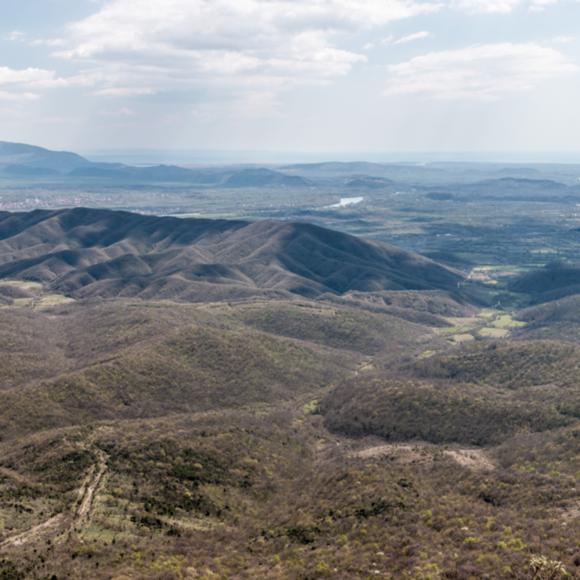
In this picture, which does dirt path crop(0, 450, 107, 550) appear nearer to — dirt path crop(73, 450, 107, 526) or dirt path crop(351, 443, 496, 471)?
dirt path crop(73, 450, 107, 526)

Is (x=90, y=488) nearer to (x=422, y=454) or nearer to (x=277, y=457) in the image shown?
(x=277, y=457)

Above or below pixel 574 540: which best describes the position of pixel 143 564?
below

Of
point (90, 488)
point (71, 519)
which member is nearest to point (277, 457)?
point (90, 488)

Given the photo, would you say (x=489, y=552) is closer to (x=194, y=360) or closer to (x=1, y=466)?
(x=1, y=466)

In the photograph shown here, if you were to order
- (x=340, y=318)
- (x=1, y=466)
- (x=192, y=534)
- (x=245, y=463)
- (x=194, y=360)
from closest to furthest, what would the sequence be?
(x=192, y=534), (x=1, y=466), (x=245, y=463), (x=194, y=360), (x=340, y=318)

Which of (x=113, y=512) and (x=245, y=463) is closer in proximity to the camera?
(x=113, y=512)

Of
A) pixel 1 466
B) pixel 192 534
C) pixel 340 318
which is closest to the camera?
pixel 192 534

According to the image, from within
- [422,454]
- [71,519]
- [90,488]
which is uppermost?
[71,519]

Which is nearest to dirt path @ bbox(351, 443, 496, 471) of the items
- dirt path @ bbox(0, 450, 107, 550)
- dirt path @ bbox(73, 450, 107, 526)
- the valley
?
the valley

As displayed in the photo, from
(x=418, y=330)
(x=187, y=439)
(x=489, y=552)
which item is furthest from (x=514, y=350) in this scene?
(x=489, y=552)
